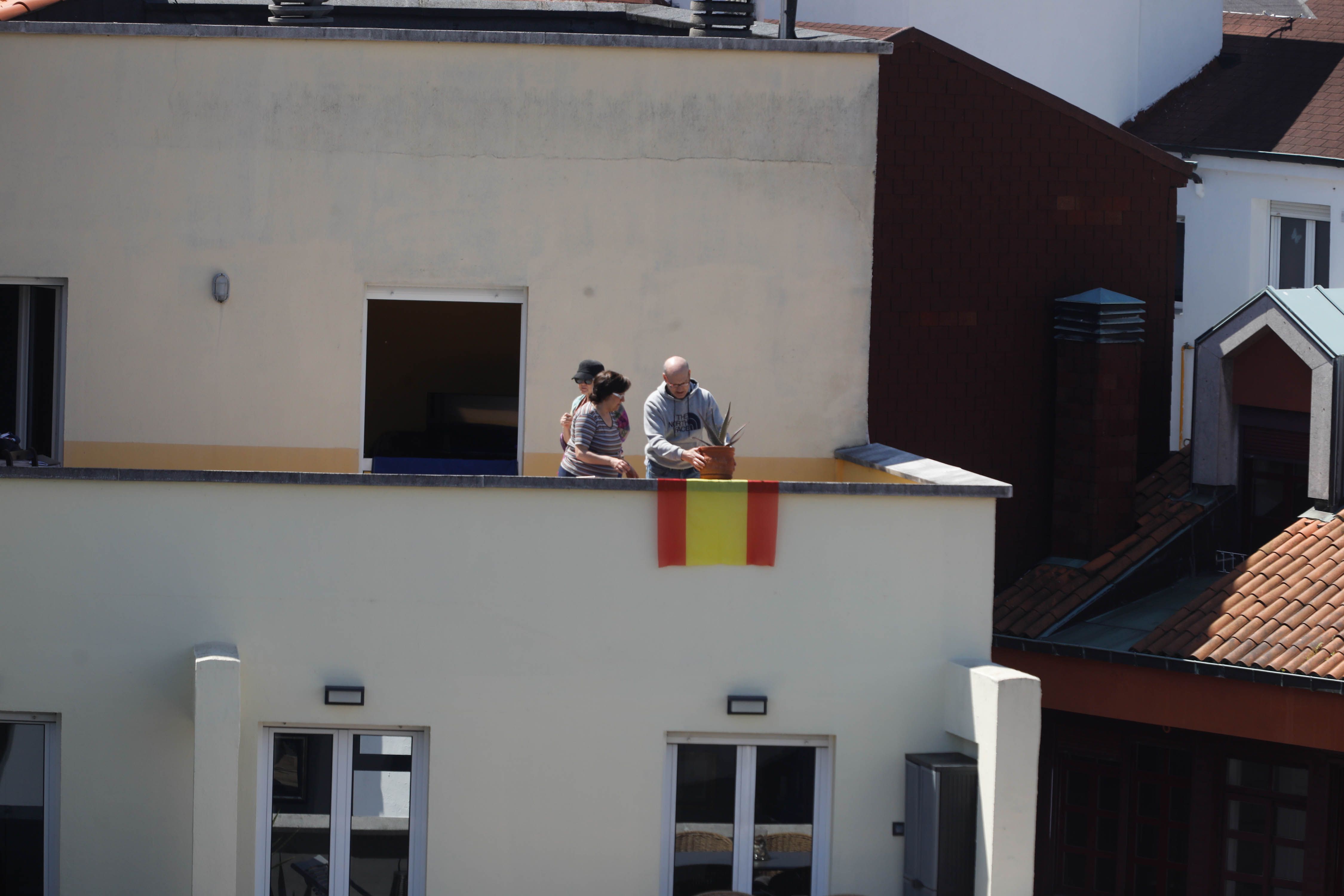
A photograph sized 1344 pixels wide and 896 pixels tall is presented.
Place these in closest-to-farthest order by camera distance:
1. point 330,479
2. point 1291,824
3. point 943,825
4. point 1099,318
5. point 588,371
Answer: point 943,825 < point 330,479 < point 588,371 < point 1291,824 < point 1099,318

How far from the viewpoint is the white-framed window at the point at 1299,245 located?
2384 centimetres

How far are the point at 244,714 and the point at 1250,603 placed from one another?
32.1 feet

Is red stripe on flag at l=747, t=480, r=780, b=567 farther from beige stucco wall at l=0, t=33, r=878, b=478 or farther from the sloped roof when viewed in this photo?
the sloped roof

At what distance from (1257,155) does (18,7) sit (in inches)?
691

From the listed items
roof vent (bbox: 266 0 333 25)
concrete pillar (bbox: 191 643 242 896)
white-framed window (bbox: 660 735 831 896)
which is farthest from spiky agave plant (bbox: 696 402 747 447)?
roof vent (bbox: 266 0 333 25)

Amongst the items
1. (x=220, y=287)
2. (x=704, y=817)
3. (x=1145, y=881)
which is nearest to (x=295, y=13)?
(x=220, y=287)

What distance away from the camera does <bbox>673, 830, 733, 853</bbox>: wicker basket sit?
10.5 meters

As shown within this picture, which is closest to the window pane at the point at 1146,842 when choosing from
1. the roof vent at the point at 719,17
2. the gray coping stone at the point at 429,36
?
the gray coping stone at the point at 429,36

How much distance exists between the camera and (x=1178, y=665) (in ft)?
50.1

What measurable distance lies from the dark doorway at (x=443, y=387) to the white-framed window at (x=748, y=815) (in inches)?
151

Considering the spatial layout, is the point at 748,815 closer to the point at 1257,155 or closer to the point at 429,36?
the point at 429,36

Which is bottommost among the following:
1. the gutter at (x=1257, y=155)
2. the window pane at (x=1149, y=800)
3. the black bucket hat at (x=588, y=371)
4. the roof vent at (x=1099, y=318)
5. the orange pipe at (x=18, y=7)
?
the window pane at (x=1149, y=800)

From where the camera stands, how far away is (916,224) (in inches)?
660

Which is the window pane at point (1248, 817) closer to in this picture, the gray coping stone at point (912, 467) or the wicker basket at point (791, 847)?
the gray coping stone at point (912, 467)
